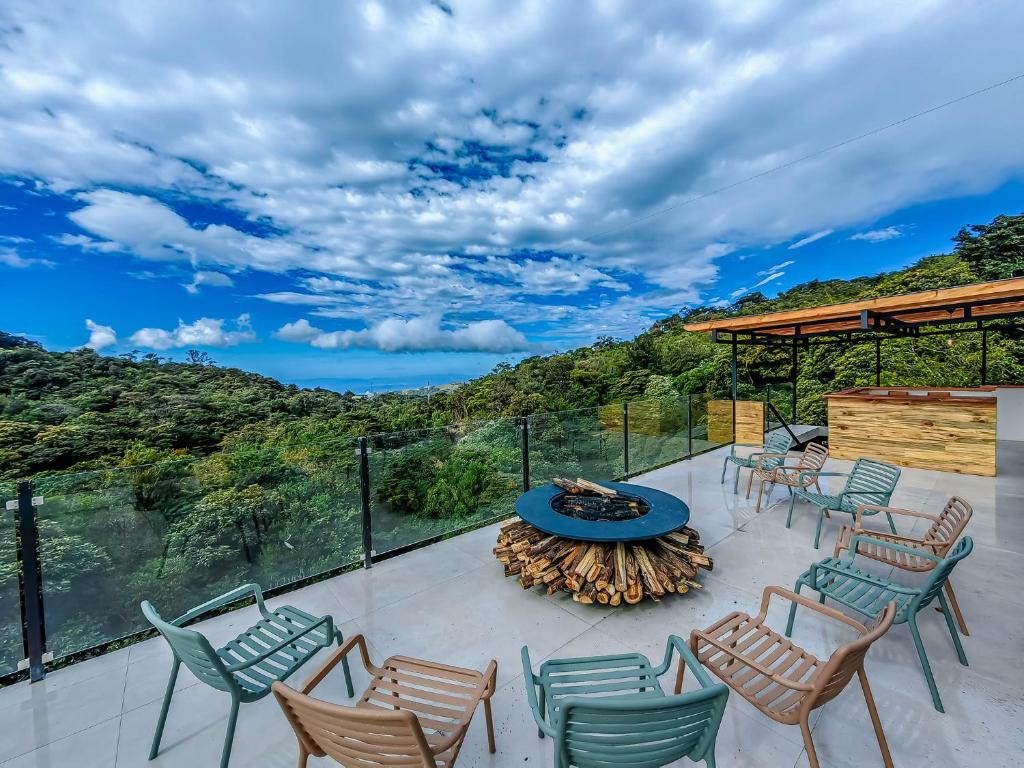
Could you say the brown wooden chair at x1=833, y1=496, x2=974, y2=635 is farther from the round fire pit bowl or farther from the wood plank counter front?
the wood plank counter front

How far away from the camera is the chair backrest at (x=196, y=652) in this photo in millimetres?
1465

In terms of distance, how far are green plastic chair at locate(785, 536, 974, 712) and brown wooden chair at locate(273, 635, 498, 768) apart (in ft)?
6.55

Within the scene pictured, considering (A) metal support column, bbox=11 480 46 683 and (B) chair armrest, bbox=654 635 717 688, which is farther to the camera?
(A) metal support column, bbox=11 480 46 683

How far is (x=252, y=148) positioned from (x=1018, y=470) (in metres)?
23.3

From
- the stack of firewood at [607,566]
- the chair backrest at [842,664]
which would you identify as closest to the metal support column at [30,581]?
the stack of firewood at [607,566]

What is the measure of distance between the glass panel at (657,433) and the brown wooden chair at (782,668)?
14.8ft

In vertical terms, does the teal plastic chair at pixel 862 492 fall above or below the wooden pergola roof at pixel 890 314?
below

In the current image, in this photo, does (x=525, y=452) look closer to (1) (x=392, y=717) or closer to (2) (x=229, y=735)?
(2) (x=229, y=735)

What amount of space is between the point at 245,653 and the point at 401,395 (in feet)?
60.1

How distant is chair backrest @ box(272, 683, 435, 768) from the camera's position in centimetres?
108

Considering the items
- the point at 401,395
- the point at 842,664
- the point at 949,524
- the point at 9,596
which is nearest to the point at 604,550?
the point at 842,664

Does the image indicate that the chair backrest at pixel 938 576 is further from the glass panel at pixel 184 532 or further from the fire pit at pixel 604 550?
the glass panel at pixel 184 532

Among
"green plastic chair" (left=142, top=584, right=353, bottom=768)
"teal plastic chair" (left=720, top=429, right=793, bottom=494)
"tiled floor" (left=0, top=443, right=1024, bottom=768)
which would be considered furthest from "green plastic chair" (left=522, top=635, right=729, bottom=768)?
"teal plastic chair" (left=720, top=429, right=793, bottom=494)

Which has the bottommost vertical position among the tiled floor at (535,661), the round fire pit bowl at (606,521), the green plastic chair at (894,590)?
the tiled floor at (535,661)
